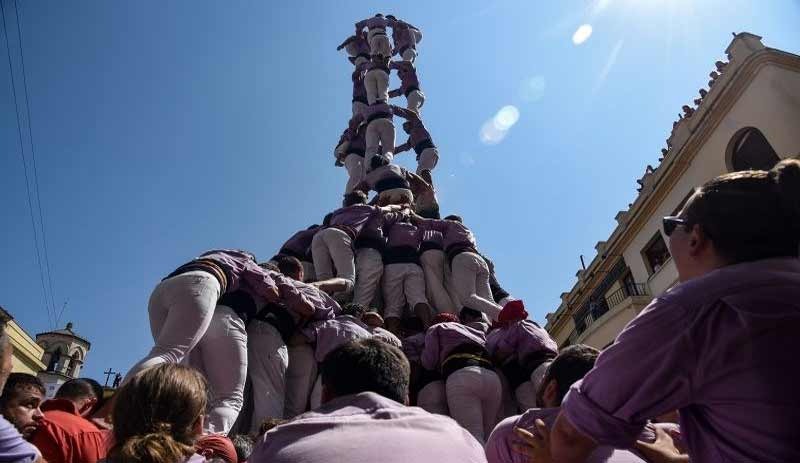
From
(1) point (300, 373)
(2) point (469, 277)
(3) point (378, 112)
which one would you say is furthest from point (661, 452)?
(3) point (378, 112)

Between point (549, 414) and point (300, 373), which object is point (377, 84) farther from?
point (549, 414)

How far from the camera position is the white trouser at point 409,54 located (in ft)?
52.9

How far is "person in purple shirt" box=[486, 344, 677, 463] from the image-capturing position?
149cm

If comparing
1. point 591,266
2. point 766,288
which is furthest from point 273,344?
point 591,266

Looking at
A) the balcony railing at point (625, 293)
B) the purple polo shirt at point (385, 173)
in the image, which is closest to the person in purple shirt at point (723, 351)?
the purple polo shirt at point (385, 173)

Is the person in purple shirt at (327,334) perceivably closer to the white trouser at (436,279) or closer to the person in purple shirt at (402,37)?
the white trouser at (436,279)

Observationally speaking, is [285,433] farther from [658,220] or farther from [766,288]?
[658,220]

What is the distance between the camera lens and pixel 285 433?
130 centimetres

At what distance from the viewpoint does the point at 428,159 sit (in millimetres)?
11984

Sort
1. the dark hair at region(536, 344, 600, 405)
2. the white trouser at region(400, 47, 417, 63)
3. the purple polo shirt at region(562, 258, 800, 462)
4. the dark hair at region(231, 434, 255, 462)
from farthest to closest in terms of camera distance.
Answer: the white trouser at region(400, 47, 417, 63), the dark hair at region(231, 434, 255, 462), the dark hair at region(536, 344, 600, 405), the purple polo shirt at region(562, 258, 800, 462)

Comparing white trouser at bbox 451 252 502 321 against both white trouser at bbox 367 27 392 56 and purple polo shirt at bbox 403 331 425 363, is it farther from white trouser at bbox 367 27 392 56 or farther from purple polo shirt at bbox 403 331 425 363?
white trouser at bbox 367 27 392 56

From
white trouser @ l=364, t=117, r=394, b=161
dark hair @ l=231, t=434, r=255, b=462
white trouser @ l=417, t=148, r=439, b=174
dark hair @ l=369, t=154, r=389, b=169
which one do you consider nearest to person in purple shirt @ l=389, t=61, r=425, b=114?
white trouser @ l=417, t=148, r=439, b=174

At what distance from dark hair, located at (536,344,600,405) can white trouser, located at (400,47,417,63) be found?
50.4ft

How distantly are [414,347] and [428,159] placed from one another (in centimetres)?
827
